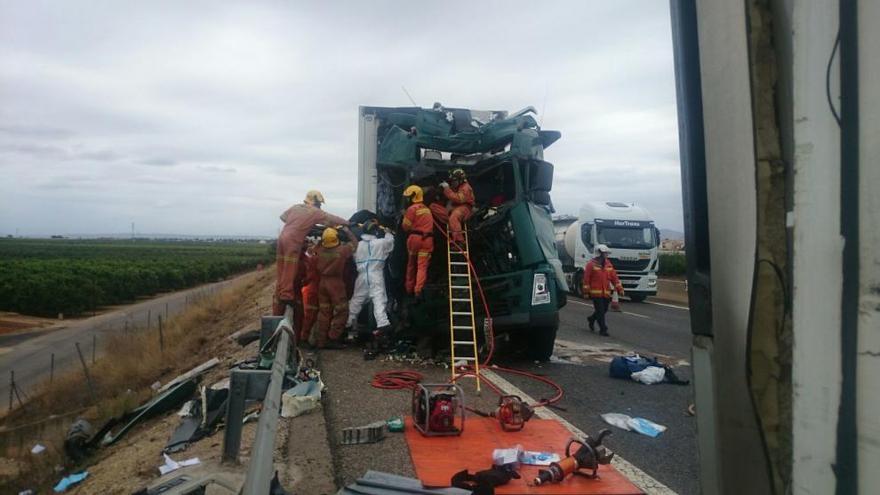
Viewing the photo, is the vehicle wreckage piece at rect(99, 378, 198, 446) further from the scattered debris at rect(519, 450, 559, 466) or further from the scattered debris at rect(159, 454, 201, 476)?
the scattered debris at rect(519, 450, 559, 466)

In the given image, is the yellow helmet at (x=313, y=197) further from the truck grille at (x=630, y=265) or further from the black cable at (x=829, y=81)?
the truck grille at (x=630, y=265)

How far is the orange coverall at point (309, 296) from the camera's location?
29.5 ft

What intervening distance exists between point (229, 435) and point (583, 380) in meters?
4.95

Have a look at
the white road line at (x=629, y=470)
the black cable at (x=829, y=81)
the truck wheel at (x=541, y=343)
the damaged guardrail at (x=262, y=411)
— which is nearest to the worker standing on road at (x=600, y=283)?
the truck wheel at (x=541, y=343)

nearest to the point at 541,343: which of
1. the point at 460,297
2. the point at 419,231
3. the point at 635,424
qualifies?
the point at 460,297

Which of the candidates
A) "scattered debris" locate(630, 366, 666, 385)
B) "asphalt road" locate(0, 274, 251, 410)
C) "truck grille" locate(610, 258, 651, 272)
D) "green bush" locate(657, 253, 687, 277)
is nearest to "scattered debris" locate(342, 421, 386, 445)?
"scattered debris" locate(630, 366, 666, 385)

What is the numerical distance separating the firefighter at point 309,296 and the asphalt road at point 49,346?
12.3 metres

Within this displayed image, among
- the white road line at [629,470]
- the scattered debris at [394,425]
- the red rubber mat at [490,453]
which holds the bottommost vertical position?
the white road line at [629,470]

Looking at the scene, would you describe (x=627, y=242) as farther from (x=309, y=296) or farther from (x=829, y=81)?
(x=829, y=81)

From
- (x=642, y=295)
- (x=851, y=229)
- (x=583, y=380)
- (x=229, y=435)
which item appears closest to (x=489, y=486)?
(x=229, y=435)

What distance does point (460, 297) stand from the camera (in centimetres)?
834

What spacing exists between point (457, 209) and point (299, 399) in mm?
3721

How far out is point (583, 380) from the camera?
7.57 meters

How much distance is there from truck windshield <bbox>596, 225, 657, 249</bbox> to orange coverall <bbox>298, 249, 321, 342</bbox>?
1436 centimetres
